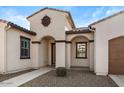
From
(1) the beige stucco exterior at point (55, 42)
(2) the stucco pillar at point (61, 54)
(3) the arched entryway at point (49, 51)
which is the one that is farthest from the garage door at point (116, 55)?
(3) the arched entryway at point (49, 51)

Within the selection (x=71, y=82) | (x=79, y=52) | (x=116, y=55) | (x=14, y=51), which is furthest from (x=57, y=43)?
(x=71, y=82)

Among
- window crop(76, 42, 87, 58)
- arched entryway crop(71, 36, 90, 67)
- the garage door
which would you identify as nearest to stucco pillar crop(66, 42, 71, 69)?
arched entryway crop(71, 36, 90, 67)

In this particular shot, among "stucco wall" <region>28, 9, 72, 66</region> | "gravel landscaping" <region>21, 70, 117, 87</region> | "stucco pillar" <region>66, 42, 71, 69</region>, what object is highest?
Result: "stucco wall" <region>28, 9, 72, 66</region>

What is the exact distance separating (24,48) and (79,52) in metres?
5.46

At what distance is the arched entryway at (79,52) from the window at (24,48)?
4.34 metres

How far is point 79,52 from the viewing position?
16000 mm

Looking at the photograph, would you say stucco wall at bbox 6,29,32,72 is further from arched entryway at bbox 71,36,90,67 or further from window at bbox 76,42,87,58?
window at bbox 76,42,87,58

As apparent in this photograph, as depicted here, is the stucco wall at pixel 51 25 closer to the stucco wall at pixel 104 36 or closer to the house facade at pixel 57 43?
the house facade at pixel 57 43

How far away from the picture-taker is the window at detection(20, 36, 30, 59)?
526 inches

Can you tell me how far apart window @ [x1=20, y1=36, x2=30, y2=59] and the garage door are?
23.3 feet

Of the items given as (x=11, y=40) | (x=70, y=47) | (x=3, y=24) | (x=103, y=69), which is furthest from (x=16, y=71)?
(x=103, y=69)

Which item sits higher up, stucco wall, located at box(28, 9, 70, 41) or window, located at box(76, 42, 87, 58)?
stucco wall, located at box(28, 9, 70, 41)

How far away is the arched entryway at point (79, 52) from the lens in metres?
15.8

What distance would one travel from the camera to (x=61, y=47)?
14734mm
